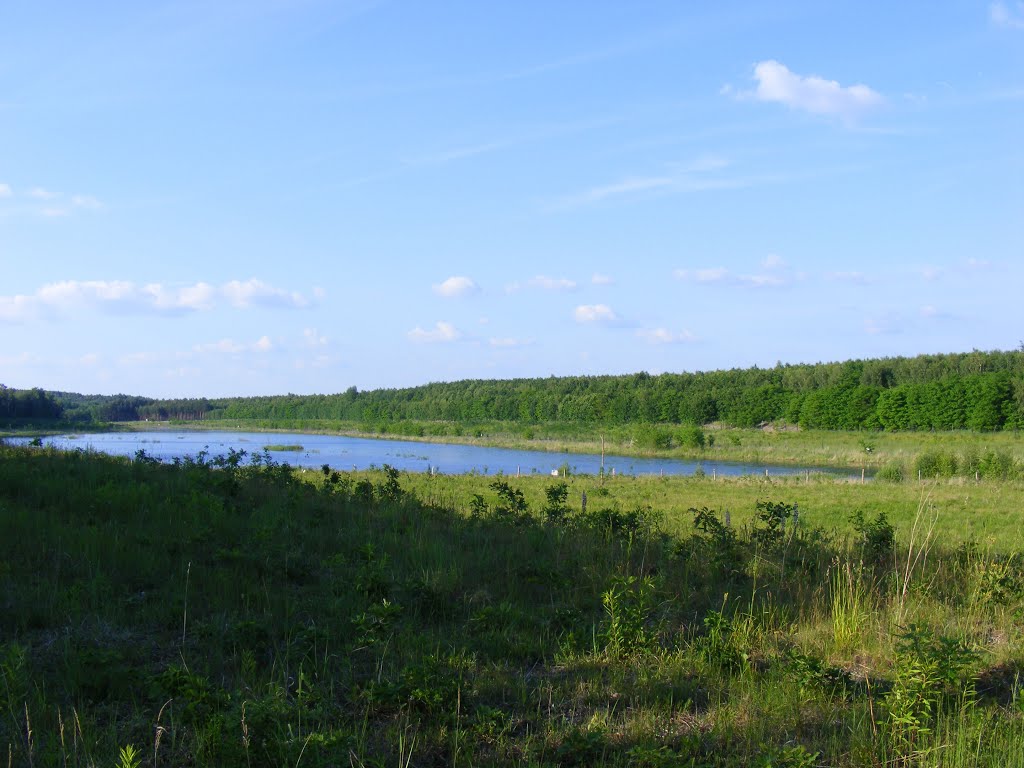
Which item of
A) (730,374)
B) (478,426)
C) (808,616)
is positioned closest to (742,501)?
(808,616)

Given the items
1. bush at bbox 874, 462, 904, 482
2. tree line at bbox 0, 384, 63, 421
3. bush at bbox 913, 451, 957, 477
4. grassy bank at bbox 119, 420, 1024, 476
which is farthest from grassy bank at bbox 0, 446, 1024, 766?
tree line at bbox 0, 384, 63, 421

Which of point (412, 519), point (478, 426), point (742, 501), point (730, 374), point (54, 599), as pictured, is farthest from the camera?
point (730, 374)

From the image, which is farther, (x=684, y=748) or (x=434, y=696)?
(x=434, y=696)

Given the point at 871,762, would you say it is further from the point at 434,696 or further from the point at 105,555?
the point at 105,555

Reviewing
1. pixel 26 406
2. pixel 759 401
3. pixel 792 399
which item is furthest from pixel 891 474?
pixel 26 406

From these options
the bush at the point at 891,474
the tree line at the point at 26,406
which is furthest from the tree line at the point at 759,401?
the tree line at the point at 26,406

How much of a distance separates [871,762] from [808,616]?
2446mm

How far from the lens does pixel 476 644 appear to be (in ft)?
16.9

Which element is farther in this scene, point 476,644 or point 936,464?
point 936,464

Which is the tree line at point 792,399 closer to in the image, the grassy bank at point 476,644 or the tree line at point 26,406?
the tree line at point 26,406

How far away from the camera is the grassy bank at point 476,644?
3607mm

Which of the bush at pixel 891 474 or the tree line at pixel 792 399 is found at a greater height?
the tree line at pixel 792 399

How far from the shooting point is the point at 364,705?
413 cm

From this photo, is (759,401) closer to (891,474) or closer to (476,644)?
(891,474)
